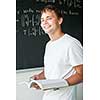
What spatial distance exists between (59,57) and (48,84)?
164 mm

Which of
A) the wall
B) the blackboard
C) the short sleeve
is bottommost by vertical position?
the wall

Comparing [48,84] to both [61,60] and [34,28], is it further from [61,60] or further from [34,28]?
[34,28]

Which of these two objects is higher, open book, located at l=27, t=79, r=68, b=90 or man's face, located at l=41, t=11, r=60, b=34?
man's face, located at l=41, t=11, r=60, b=34

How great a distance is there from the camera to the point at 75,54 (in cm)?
152

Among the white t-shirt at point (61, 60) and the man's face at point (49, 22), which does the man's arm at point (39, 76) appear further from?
the man's face at point (49, 22)

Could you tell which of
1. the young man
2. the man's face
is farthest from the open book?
the man's face

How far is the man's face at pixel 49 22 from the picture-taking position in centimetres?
155

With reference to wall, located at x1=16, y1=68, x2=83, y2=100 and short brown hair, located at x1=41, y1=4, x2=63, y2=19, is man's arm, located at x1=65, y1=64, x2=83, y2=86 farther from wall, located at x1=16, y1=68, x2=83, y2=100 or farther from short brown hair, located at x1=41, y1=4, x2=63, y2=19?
short brown hair, located at x1=41, y1=4, x2=63, y2=19

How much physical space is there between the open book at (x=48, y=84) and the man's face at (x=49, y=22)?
0.28 metres

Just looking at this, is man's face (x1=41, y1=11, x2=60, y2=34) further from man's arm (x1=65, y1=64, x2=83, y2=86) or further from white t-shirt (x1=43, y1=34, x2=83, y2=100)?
man's arm (x1=65, y1=64, x2=83, y2=86)

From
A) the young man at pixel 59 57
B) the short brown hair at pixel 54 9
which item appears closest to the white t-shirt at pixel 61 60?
the young man at pixel 59 57

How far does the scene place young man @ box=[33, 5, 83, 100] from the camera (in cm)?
152
